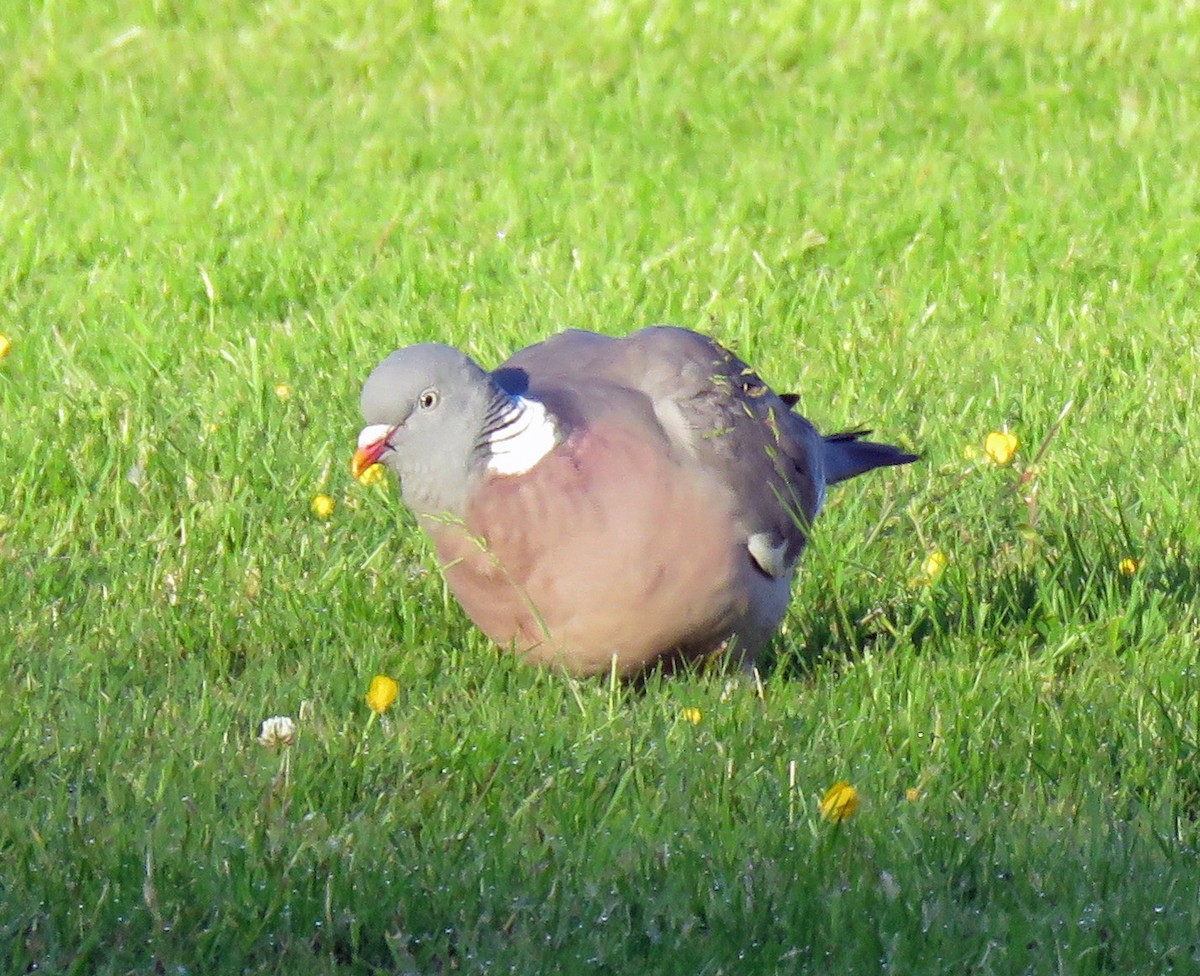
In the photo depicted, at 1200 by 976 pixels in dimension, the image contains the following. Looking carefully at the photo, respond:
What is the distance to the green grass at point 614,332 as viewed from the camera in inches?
112

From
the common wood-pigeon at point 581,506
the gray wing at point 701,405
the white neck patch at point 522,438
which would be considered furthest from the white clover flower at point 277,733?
the gray wing at point 701,405

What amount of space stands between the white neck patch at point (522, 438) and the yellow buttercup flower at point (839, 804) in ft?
2.83

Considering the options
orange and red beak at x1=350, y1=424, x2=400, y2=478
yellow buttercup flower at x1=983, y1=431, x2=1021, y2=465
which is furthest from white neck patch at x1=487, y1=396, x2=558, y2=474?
yellow buttercup flower at x1=983, y1=431, x2=1021, y2=465

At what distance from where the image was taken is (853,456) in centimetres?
446

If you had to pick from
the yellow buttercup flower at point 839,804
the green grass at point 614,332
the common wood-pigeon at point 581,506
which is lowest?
the green grass at point 614,332

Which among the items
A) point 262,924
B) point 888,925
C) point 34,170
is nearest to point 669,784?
point 888,925

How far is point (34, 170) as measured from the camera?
7742mm

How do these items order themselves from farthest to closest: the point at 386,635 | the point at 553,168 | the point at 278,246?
the point at 553,168, the point at 278,246, the point at 386,635

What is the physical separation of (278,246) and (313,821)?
3.99 metres

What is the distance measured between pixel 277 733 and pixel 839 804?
1.03 meters

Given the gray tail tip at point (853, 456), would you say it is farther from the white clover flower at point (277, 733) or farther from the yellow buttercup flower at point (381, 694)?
the white clover flower at point (277, 733)

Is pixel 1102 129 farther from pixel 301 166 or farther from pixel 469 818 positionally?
pixel 469 818

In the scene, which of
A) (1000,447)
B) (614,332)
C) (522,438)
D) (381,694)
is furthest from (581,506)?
(614,332)

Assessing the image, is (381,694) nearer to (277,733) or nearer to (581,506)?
(277,733)
